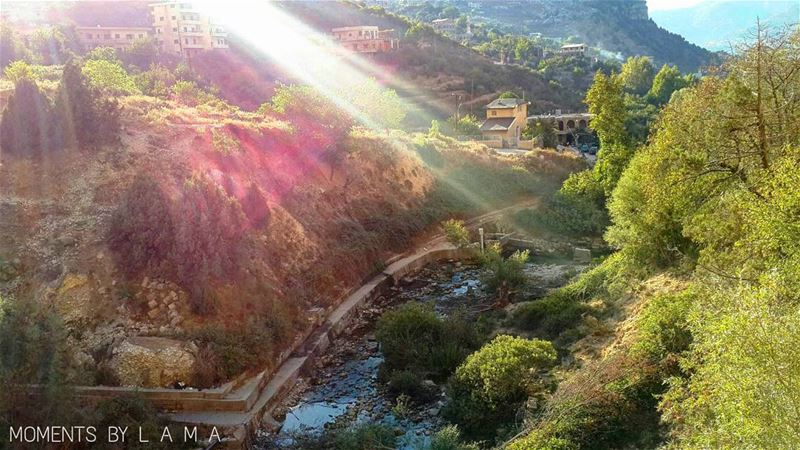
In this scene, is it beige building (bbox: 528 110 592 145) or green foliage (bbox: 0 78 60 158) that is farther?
beige building (bbox: 528 110 592 145)

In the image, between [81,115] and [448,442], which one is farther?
[81,115]

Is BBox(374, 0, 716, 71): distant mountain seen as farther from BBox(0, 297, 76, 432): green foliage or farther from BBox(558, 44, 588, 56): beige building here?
BBox(0, 297, 76, 432): green foliage

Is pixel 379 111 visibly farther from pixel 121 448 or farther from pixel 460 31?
pixel 460 31

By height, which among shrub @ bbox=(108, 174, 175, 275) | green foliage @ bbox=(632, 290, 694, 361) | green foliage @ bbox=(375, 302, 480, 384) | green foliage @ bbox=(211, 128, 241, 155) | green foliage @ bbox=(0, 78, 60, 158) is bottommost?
green foliage @ bbox=(375, 302, 480, 384)

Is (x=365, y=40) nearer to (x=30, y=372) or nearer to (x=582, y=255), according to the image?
(x=582, y=255)

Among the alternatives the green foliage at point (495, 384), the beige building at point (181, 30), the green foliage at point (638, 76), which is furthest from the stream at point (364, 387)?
the green foliage at point (638, 76)

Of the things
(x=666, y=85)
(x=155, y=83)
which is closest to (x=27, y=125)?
(x=155, y=83)

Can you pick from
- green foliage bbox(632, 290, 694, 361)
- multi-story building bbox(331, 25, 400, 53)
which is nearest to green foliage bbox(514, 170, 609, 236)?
green foliage bbox(632, 290, 694, 361)
